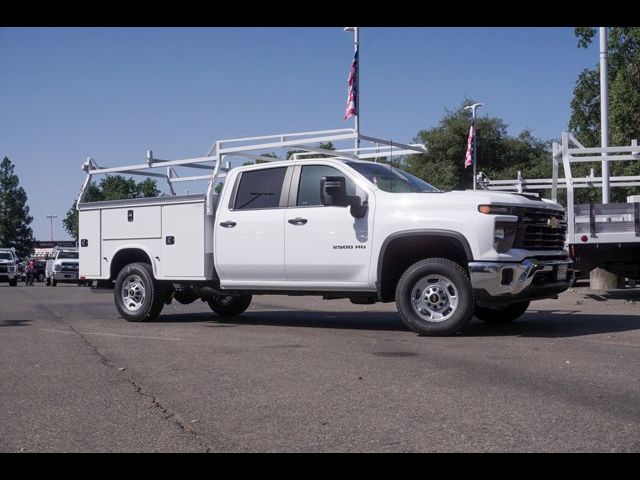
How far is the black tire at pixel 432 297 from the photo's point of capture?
9.05 metres

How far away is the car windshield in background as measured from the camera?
9.95 m

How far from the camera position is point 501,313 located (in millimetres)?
10773

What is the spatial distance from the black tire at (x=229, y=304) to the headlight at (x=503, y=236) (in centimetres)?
513

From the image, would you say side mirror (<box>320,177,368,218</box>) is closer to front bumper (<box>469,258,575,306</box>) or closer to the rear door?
the rear door

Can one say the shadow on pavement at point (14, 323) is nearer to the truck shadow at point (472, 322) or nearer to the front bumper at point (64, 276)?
the truck shadow at point (472, 322)

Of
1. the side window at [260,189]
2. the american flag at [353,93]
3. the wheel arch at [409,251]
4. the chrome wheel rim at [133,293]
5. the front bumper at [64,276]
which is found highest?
the american flag at [353,93]

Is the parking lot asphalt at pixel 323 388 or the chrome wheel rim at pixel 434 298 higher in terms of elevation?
the chrome wheel rim at pixel 434 298

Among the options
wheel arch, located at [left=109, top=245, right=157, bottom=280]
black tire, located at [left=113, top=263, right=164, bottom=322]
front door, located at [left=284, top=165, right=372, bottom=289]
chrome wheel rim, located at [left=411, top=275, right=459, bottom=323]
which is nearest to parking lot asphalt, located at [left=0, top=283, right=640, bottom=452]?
chrome wheel rim, located at [left=411, top=275, right=459, bottom=323]

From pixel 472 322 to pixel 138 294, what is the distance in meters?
4.94

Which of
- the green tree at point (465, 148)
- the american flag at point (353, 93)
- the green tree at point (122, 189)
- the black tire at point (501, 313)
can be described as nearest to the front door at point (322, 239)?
the black tire at point (501, 313)

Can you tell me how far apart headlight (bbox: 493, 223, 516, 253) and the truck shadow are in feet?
3.97

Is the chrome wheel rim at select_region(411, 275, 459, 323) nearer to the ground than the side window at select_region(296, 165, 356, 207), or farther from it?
nearer to the ground
